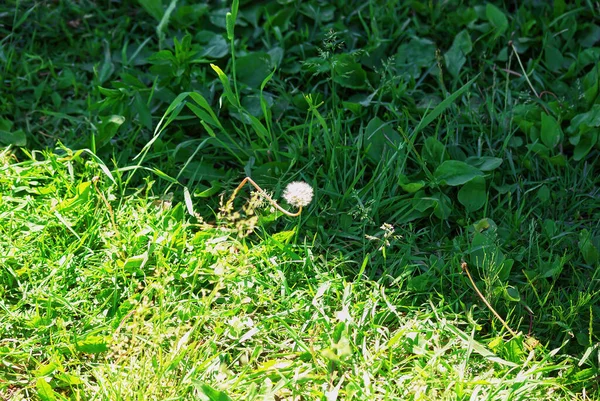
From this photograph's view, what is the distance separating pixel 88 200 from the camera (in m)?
2.29

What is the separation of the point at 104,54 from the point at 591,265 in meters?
1.95

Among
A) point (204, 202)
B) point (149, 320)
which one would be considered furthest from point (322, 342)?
point (204, 202)

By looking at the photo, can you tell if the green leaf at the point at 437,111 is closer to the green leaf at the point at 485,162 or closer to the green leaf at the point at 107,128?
the green leaf at the point at 485,162

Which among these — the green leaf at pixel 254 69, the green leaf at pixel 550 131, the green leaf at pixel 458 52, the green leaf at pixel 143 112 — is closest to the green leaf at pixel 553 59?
the green leaf at pixel 458 52

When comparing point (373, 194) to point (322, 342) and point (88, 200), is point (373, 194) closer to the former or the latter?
point (322, 342)

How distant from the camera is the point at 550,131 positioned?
2.43m

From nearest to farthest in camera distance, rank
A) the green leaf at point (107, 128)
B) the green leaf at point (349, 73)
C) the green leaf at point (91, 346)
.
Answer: the green leaf at point (91, 346) → the green leaf at point (107, 128) → the green leaf at point (349, 73)

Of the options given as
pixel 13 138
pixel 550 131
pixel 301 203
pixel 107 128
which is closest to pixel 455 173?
pixel 550 131

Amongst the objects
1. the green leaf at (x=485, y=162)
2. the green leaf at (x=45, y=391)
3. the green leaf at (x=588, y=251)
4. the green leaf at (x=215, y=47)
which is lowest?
the green leaf at (x=45, y=391)

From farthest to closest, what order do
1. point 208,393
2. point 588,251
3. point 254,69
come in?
point 254,69, point 588,251, point 208,393

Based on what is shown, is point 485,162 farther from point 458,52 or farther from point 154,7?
point 154,7

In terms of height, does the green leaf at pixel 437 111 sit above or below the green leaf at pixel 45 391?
above

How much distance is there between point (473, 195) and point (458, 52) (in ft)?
2.33

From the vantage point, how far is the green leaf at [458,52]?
2744 millimetres
